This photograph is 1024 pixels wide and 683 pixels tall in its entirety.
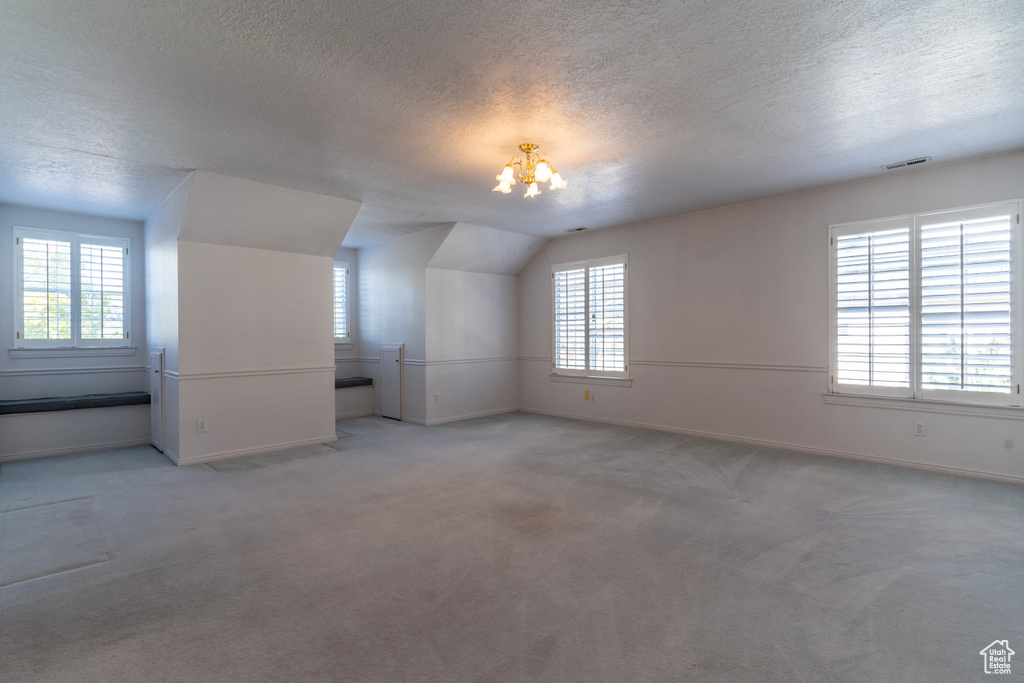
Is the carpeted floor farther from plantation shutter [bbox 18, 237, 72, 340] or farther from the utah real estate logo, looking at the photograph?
plantation shutter [bbox 18, 237, 72, 340]

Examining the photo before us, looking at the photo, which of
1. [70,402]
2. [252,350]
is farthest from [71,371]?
[252,350]

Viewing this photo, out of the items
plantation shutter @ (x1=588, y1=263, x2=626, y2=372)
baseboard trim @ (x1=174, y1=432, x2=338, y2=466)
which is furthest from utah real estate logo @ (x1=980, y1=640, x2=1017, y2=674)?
baseboard trim @ (x1=174, y1=432, x2=338, y2=466)

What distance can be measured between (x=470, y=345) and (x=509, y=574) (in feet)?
16.3

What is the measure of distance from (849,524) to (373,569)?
9.95 feet

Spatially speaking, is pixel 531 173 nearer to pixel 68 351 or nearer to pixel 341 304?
pixel 341 304

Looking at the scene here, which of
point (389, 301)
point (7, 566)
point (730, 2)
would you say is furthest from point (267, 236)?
point (730, 2)

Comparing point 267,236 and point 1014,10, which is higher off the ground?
point 1014,10

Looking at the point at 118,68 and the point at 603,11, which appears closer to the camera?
the point at 603,11

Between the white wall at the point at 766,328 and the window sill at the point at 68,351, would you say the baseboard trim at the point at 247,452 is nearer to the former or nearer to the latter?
the window sill at the point at 68,351

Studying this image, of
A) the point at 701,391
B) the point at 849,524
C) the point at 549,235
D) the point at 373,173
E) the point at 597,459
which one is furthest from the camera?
the point at 549,235

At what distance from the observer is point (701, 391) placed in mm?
5902

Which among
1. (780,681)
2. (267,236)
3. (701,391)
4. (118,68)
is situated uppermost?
(118,68)

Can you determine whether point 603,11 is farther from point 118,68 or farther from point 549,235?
point 549,235

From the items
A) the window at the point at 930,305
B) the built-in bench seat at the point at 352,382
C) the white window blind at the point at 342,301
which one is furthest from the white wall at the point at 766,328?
the white window blind at the point at 342,301
